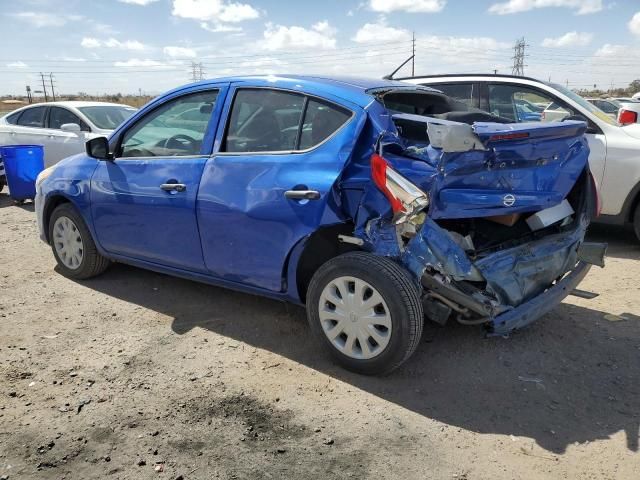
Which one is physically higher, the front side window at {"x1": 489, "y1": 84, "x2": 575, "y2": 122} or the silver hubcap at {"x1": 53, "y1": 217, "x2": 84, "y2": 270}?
the front side window at {"x1": 489, "y1": 84, "x2": 575, "y2": 122}

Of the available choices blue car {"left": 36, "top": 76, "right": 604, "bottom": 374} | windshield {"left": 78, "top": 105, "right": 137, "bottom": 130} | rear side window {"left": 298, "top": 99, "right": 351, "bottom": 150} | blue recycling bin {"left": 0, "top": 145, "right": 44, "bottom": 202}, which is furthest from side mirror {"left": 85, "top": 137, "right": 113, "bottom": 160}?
blue recycling bin {"left": 0, "top": 145, "right": 44, "bottom": 202}

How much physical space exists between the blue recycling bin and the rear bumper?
803 cm

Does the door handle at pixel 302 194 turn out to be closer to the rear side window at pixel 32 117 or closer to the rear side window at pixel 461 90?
the rear side window at pixel 461 90

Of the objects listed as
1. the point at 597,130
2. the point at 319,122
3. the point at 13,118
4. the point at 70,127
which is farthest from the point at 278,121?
the point at 13,118

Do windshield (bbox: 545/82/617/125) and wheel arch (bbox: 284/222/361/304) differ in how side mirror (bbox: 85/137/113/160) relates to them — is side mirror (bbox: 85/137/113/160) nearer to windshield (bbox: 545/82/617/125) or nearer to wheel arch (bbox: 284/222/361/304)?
wheel arch (bbox: 284/222/361/304)

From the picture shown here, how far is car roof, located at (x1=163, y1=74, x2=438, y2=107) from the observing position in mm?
3510

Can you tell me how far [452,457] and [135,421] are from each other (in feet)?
5.44

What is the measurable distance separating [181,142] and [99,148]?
2.73ft

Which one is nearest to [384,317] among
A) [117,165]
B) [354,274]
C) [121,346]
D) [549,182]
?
[354,274]

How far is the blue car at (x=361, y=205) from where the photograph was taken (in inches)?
123

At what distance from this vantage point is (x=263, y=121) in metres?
3.78

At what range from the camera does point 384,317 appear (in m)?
3.16

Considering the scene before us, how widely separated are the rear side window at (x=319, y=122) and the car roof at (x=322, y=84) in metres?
0.09

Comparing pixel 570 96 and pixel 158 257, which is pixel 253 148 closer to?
pixel 158 257
